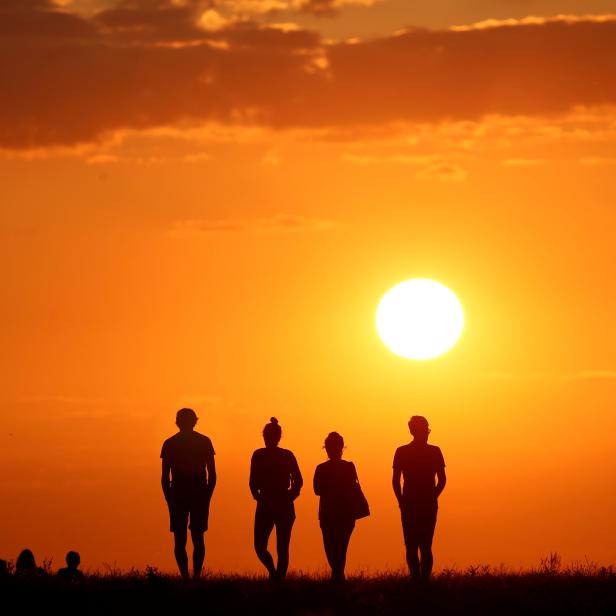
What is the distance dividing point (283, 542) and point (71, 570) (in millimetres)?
3131

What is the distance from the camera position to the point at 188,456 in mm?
36656

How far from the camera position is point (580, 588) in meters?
36.2

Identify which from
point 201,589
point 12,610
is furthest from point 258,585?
point 12,610

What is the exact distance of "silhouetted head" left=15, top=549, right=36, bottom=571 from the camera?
124 ft

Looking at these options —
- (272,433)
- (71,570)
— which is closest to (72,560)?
Result: (71,570)

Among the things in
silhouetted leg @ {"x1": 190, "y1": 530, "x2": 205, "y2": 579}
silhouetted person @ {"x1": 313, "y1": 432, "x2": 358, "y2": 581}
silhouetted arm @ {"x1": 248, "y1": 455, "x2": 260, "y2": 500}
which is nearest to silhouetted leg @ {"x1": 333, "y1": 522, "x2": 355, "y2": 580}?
silhouetted person @ {"x1": 313, "y1": 432, "x2": 358, "y2": 581}

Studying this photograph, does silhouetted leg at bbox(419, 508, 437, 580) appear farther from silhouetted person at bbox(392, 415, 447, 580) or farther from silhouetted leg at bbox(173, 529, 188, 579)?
silhouetted leg at bbox(173, 529, 188, 579)

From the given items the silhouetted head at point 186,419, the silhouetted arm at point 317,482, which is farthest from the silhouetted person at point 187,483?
the silhouetted arm at point 317,482

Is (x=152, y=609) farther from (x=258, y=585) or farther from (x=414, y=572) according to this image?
(x=414, y=572)

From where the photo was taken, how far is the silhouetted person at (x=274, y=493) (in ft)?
121

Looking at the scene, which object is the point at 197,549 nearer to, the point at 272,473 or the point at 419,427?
the point at 272,473

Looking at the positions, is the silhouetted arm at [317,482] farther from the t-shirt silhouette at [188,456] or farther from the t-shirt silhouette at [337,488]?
the t-shirt silhouette at [188,456]

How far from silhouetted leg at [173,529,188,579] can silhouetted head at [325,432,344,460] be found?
2483mm

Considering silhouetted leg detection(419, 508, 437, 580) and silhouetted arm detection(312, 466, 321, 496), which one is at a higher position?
silhouetted arm detection(312, 466, 321, 496)
